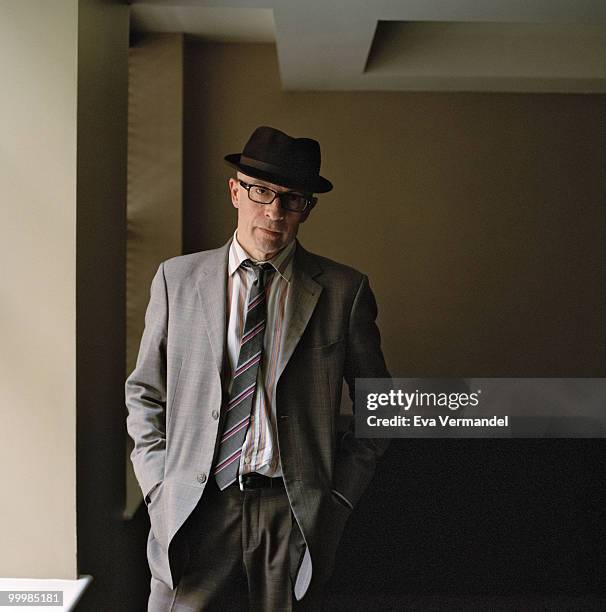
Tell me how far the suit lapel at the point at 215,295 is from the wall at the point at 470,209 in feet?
1.08

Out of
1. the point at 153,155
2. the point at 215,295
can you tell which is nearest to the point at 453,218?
the point at 215,295

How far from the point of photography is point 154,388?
1445 mm

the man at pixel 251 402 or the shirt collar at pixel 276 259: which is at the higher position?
the shirt collar at pixel 276 259

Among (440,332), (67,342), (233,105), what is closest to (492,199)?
(440,332)

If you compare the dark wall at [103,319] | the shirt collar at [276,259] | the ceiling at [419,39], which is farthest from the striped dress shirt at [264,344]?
the ceiling at [419,39]

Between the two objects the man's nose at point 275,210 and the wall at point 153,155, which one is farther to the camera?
the wall at point 153,155

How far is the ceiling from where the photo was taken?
155 cm

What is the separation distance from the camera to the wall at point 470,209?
154 centimetres

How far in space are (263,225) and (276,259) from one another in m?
0.08

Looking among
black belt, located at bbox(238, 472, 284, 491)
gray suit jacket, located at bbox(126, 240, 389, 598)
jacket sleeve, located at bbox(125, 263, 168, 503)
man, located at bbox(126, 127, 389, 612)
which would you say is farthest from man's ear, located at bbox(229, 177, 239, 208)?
black belt, located at bbox(238, 472, 284, 491)

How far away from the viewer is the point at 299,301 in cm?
143

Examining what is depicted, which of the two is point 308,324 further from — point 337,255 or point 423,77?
point 423,77

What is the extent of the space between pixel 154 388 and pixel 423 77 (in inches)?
37.6

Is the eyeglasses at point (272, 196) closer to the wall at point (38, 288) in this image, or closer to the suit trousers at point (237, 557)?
the wall at point (38, 288)
